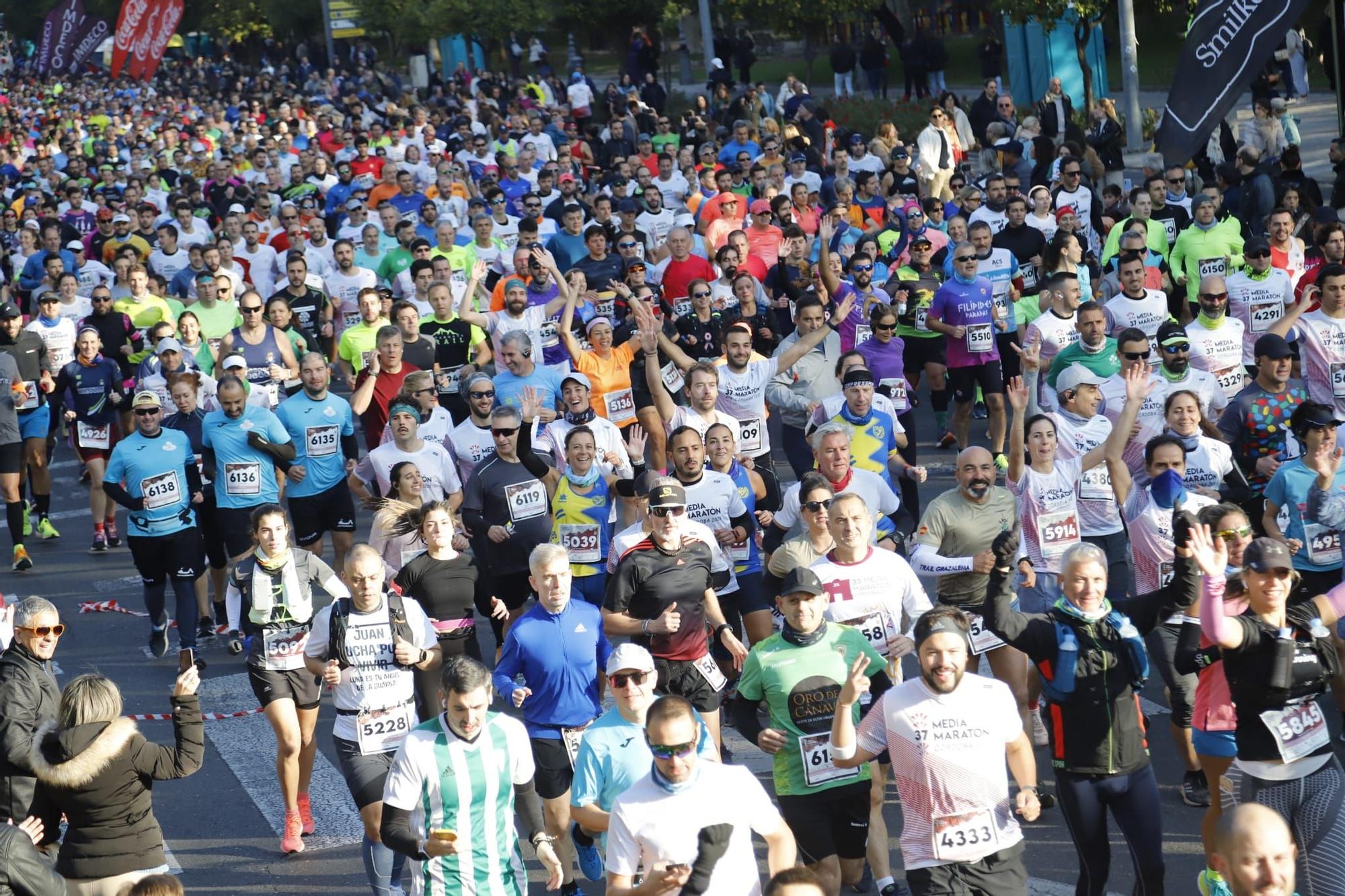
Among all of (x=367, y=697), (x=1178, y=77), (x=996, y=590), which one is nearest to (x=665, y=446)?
(x=367, y=697)

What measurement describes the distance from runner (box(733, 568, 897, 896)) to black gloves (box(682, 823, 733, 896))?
1.36 meters

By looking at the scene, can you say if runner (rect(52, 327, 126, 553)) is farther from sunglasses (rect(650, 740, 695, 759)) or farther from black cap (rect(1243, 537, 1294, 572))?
black cap (rect(1243, 537, 1294, 572))

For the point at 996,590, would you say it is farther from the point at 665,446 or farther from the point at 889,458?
the point at 665,446

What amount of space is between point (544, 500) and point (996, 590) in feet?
13.5

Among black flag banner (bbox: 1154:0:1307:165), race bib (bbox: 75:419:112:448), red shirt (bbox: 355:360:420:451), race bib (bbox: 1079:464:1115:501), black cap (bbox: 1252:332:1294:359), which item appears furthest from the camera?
black flag banner (bbox: 1154:0:1307:165)

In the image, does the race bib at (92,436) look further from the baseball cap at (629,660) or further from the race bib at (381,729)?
the baseball cap at (629,660)

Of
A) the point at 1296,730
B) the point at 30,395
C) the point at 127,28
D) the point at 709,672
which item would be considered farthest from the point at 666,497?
the point at 127,28

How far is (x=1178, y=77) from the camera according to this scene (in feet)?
57.1

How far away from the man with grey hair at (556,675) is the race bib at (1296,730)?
2.81 meters

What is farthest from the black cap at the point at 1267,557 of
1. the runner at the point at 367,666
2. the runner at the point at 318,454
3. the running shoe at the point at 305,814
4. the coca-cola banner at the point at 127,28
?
the coca-cola banner at the point at 127,28

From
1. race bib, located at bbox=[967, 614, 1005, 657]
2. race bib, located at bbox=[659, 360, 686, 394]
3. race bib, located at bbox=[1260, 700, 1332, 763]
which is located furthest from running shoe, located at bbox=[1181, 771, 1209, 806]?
race bib, located at bbox=[659, 360, 686, 394]

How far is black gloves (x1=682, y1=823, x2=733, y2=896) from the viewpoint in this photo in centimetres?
584

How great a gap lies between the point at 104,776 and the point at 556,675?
1.98 m

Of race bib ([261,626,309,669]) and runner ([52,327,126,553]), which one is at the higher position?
runner ([52,327,126,553])
